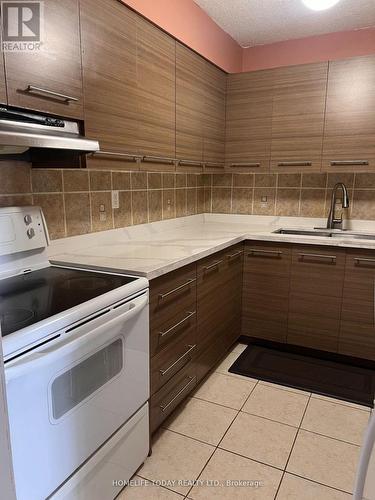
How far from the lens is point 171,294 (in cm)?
168

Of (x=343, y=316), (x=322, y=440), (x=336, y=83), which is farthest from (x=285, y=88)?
(x=322, y=440)

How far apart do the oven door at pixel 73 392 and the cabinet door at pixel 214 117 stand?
1546 millimetres

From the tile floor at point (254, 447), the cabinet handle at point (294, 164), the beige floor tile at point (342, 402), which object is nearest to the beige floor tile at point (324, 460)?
the tile floor at point (254, 447)

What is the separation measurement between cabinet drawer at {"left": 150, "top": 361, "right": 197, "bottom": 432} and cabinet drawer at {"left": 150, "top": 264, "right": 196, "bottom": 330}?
13.6 inches

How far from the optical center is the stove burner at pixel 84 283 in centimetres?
135

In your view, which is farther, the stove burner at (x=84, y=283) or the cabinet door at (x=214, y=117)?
the cabinet door at (x=214, y=117)

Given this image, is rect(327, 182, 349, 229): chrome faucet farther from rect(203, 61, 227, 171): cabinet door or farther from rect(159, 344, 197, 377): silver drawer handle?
rect(159, 344, 197, 377): silver drawer handle

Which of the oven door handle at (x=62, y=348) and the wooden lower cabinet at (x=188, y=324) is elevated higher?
the oven door handle at (x=62, y=348)

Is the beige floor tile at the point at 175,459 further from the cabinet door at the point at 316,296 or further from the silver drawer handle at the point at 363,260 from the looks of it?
the silver drawer handle at the point at 363,260

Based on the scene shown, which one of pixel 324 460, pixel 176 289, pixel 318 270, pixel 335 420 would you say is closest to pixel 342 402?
pixel 335 420

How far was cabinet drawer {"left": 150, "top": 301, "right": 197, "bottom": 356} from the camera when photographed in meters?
1.60

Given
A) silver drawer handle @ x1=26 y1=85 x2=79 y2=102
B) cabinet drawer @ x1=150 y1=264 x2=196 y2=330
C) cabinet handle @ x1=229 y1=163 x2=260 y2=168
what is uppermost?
silver drawer handle @ x1=26 y1=85 x2=79 y2=102

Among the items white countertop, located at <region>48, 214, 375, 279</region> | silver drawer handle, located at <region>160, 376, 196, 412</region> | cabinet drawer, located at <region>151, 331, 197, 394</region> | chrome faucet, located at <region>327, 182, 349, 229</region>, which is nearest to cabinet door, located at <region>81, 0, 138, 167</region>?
white countertop, located at <region>48, 214, 375, 279</region>

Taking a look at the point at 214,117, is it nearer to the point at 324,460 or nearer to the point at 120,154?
the point at 120,154
